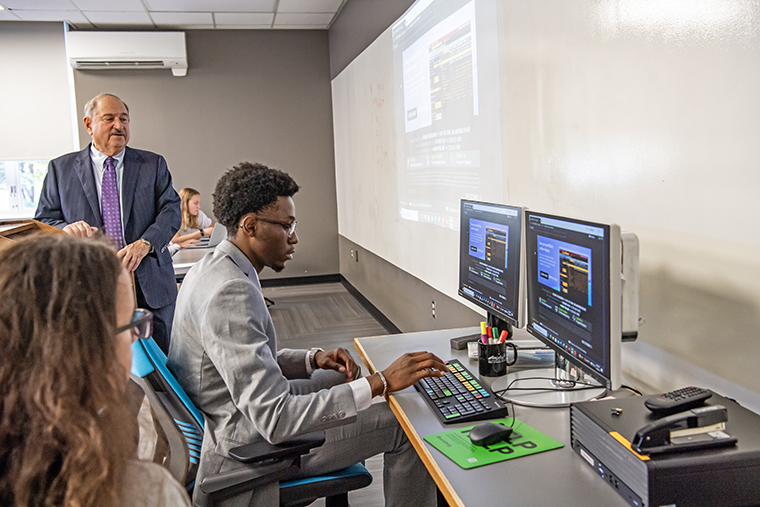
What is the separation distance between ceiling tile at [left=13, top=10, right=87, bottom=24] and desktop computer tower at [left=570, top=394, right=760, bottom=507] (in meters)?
6.78

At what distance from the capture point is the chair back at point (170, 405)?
1403 mm

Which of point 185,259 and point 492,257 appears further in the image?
point 185,259

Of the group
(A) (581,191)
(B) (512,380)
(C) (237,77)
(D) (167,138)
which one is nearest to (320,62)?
(C) (237,77)

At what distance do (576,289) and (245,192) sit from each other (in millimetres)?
966

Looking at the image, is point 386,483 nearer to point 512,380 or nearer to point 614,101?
point 512,380

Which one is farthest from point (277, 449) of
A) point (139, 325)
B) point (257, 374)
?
point (139, 325)

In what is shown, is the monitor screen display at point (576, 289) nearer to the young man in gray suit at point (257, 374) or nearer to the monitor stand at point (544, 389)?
the monitor stand at point (544, 389)

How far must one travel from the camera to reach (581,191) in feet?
6.68

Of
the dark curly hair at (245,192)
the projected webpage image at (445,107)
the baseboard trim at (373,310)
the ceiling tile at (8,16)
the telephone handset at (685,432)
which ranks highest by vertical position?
the ceiling tile at (8,16)

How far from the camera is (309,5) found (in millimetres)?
6242

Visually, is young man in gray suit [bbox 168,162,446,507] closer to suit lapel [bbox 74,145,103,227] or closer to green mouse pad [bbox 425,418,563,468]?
green mouse pad [bbox 425,418,563,468]

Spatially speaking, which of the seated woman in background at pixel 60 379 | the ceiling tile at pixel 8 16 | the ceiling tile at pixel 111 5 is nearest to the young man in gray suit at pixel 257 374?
the seated woman in background at pixel 60 379

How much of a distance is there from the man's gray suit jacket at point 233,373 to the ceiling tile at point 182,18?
5.51 meters

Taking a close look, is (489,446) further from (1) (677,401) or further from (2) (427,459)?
(1) (677,401)
